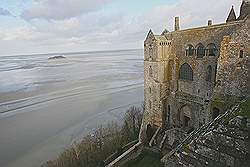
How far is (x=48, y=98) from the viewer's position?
4791cm

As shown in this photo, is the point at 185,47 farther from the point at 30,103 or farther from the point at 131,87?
the point at 131,87

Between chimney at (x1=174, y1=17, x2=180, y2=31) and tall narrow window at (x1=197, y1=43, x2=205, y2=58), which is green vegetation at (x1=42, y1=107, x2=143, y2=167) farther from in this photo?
chimney at (x1=174, y1=17, x2=180, y2=31)

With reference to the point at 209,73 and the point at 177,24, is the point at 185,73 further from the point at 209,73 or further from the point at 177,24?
the point at 177,24

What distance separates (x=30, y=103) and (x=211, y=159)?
42737mm

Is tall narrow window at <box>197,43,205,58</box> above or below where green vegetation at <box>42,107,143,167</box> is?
above

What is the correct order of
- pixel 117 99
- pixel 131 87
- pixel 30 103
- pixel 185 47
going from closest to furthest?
pixel 185 47
pixel 30 103
pixel 117 99
pixel 131 87

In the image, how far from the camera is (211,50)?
20.6m

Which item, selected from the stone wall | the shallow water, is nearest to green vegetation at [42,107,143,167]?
the shallow water

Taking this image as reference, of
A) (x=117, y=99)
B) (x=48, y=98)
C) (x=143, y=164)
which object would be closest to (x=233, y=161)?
(x=143, y=164)

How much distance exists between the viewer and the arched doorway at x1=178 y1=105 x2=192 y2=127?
78.1 ft

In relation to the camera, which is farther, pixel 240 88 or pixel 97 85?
pixel 97 85

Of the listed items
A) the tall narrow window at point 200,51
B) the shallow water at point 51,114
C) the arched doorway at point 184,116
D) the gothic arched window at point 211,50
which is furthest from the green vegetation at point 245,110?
the shallow water at point 51,114

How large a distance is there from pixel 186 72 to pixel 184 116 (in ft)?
14.8

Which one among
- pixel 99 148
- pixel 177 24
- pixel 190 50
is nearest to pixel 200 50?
pixel 190 50
